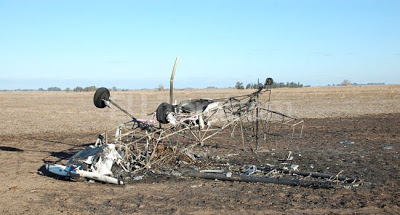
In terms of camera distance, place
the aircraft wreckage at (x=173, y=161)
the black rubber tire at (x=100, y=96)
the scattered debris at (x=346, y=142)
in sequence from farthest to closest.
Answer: the scattered debris at (x=346, y=142)
the black rubber tire at (x=100, y=96)
the aircraft wreckage at (x=173, y=161)

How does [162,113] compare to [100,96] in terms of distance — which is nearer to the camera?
[162,113]

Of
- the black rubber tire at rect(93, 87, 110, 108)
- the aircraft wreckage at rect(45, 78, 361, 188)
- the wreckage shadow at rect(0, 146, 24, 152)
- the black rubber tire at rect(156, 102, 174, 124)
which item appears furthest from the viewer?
the wreckage shadow at rect(0, 146, 24, 152)

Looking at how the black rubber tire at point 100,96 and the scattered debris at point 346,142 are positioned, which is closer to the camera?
the black rubber tire at point 100,96

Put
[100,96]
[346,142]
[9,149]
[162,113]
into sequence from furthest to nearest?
[346,142]
[9,149]
[100,96]
[162,113]

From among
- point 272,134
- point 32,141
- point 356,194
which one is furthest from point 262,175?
point 32,141

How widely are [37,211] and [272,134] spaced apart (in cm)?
1288

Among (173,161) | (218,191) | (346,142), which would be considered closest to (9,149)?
(173,161)

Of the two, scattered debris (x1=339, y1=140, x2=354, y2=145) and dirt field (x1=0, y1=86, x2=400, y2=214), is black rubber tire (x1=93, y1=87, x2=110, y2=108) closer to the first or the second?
Answer: dirt field (x1=0, y1=86, x2=400, y2=214)

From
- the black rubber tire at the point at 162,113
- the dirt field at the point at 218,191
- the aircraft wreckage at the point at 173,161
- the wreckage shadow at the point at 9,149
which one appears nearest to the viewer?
the dirt field at the point at 218,191

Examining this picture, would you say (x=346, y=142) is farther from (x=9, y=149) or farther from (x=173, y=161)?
(x=9, y=149)

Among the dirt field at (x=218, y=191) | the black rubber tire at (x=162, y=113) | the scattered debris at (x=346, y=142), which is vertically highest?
the black rubber tire at (x=162, y=113)

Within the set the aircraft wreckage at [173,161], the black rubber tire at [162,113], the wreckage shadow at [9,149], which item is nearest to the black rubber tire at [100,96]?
the aircraft wreckage at [173,161]

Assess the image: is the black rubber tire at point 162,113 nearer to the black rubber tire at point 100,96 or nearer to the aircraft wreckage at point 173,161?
the aircraft wreckage at point 173,161

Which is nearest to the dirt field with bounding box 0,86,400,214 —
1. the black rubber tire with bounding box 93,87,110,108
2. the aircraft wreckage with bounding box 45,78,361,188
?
the aircraft wreckage with bounding box 45,78,361,188
